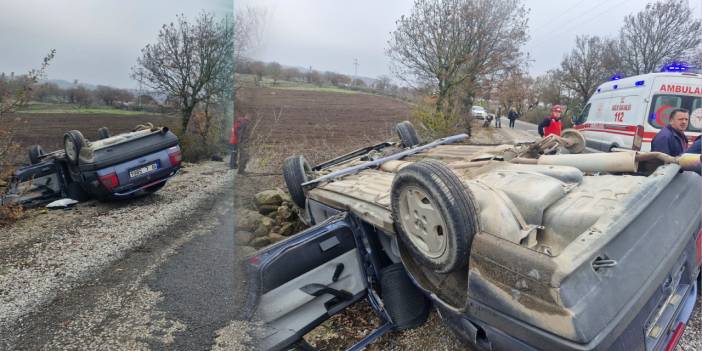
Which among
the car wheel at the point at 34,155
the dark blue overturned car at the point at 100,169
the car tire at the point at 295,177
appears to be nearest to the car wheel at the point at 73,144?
the dark blue overturned car at the point at 100,169

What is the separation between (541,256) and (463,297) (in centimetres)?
50

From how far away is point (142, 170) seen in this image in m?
5.54

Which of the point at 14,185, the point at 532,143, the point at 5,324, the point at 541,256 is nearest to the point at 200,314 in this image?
the point at 5,324

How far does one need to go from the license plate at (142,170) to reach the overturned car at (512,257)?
4011 millimetres

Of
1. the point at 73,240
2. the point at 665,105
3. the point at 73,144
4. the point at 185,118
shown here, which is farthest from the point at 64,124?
the point at 665,105

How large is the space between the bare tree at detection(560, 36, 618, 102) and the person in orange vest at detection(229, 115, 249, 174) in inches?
989

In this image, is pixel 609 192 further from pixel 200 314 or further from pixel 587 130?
pixel 587 130

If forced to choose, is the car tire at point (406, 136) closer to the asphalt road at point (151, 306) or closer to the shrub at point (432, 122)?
the asphalt road at point (151, 306)

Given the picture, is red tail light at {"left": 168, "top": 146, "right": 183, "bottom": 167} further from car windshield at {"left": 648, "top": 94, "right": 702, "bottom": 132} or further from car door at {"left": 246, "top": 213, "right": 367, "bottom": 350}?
car windshield at {"left": 648, "top": 94, "right": 702, "bottom": 132}

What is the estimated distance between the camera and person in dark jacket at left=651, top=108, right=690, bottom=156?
145 inches

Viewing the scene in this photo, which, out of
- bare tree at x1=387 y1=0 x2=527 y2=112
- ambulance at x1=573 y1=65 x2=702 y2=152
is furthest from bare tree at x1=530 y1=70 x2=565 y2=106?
ambulance at x1=573 y1=65 x2=702 y2=152

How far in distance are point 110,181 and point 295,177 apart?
3.28m

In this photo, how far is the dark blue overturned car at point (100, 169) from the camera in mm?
5277

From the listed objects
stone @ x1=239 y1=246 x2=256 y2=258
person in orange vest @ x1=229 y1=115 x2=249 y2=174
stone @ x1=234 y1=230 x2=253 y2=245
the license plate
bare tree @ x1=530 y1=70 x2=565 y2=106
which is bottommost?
the license plate
